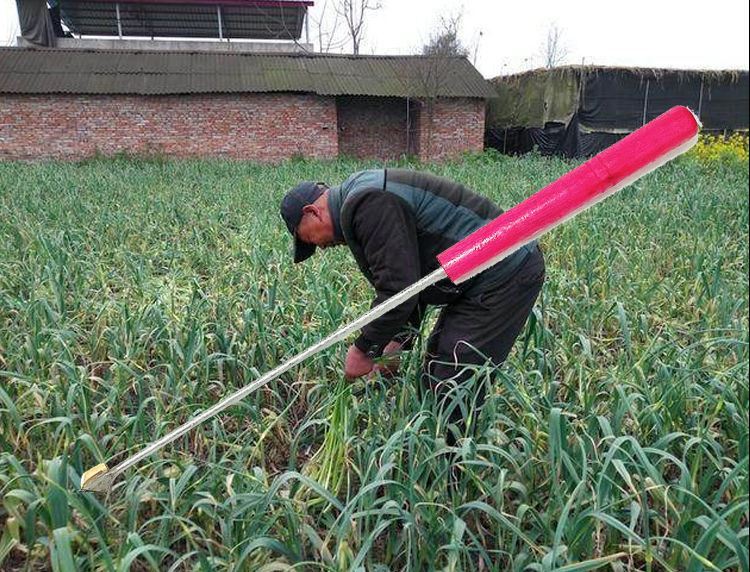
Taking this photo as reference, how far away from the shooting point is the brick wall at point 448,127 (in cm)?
1773

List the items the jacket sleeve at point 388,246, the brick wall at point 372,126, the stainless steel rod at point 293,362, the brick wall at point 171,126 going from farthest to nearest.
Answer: the brick wall at point 372,126, the brick wall at point 171,126, the jacket sleeve at point 388,246, the stainless steel rod at point 293,362

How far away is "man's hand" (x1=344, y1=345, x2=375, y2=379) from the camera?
7.02ft

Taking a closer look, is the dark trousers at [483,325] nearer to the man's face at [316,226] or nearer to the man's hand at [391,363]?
the man's hand at [391,363]

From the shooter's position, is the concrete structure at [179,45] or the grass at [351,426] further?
the concrete structure at [179,45]

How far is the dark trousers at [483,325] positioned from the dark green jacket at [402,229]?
0.04m

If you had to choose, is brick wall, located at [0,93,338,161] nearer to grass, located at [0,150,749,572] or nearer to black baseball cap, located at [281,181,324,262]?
grass, located at [0,150,749,572]

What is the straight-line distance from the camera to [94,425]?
2.10 m

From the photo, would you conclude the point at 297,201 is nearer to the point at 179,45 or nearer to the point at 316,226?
the point at 316,226

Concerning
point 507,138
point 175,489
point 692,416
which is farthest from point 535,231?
point 507,138

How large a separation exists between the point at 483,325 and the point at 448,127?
16.8 meters

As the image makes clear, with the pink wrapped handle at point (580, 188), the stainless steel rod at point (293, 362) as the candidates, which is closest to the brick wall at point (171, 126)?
the stainless steel rod at point (293, 362)

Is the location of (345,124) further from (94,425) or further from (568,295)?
(94,425)

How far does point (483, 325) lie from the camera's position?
2174mm

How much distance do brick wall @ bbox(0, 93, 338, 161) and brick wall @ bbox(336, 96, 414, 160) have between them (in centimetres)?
111
